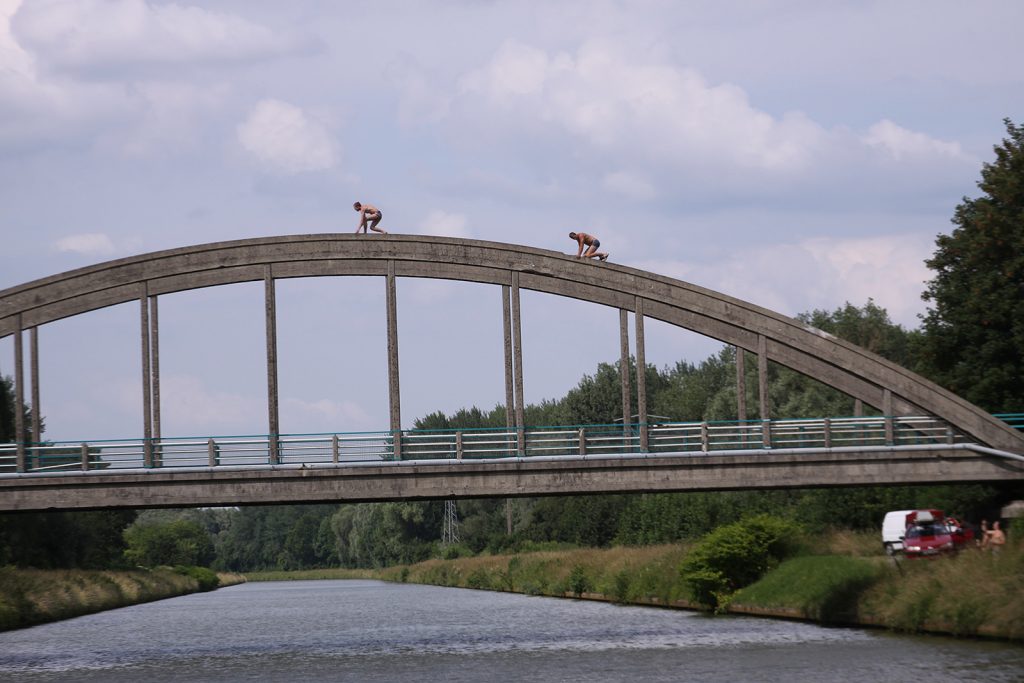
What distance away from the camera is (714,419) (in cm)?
9531

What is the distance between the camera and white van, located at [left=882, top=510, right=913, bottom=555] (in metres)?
48.0

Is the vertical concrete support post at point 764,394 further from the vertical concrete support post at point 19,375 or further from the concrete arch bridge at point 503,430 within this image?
the vertical concrete support post at point 19,375

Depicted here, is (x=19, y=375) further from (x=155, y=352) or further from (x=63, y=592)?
(x=63, y=592)

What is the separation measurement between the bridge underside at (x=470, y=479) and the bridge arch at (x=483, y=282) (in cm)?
334

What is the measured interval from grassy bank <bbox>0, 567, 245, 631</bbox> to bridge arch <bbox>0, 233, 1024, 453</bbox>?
2230 cm

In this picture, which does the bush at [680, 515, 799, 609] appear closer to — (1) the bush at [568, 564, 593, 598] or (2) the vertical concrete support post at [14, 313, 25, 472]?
(1) the bush at [568, 564, 593, 598]

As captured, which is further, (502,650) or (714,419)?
(714,419)

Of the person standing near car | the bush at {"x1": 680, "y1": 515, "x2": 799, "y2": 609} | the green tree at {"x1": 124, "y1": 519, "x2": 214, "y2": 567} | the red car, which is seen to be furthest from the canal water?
the green tree at {"x1": 124, "y1": 519, "x2": 214, "y2": 567}

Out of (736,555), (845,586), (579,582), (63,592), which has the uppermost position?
(736,555)

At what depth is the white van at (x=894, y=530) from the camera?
157 ft

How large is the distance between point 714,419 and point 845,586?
166 ft

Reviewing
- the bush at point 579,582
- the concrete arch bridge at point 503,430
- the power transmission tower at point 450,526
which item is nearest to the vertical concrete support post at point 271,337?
the concrete arch bridge at point 503,430

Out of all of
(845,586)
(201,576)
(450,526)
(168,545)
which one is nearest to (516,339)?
(845,586)

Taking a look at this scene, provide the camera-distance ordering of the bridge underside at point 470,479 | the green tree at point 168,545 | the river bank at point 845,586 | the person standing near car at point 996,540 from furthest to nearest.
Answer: the green tree at point 168,545, the person standing near car at point 996,540, the bridge underside at point 470,479, the river bank at point 845,586
